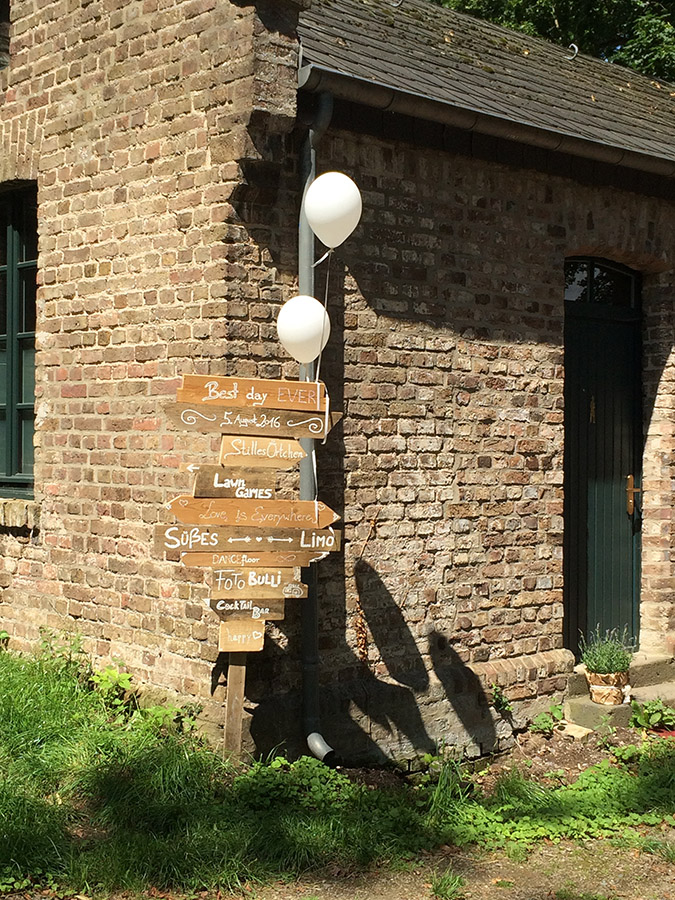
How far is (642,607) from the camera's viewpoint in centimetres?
838

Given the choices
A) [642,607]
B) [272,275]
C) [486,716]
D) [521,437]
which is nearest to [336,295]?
[272,275]

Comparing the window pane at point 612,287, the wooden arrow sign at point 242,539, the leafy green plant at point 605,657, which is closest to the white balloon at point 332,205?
the wooden arrow sign at point 242,539

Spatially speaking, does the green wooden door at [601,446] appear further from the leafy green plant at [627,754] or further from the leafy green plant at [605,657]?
the leafy green plant at [627,754]

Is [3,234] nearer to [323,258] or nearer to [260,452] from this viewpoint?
[323,258]

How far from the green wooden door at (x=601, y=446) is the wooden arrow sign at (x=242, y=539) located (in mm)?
3028

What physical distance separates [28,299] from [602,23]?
40.3 ft

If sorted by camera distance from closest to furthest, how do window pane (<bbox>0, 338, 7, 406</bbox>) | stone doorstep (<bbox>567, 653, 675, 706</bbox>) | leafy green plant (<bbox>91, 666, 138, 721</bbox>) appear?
leafy green plant (<bbox>91, 666, 138, 721</bbox>) → window pane (<bbox>0, 338, 7, 406</bbox>) → stone doorstep (<bbox>567, 653, 675, 706</bbox>)

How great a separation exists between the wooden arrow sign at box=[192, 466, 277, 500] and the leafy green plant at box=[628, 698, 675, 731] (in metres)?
3.37

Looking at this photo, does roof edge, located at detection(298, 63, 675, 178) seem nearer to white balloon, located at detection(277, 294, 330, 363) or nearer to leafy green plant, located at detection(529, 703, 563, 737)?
white balloon, located at detection(277, 294, 330, 363)

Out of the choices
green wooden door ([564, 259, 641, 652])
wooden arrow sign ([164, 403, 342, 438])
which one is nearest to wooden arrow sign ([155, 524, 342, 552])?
wooden arrow sign ([164, 403, 342, 438])

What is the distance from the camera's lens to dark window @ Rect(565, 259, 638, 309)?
316 inches

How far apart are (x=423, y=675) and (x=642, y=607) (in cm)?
253

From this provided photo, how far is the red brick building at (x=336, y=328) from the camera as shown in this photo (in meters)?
5.89

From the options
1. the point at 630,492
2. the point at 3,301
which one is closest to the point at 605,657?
the point at 630,492
